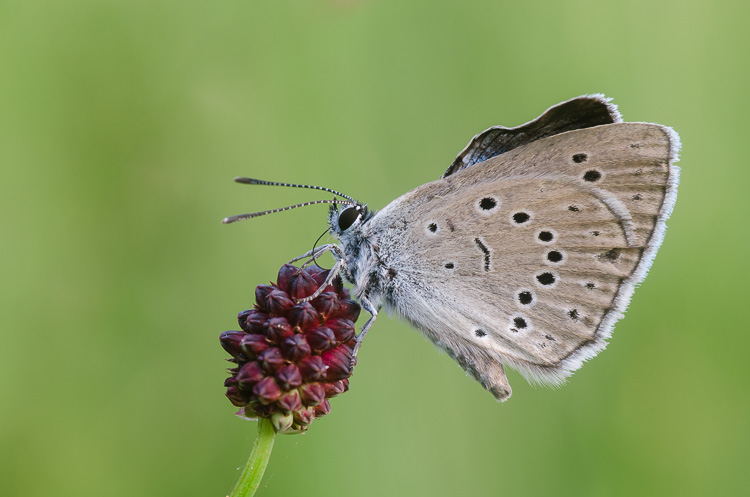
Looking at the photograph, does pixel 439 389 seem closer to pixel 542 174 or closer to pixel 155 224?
pixel 542 174

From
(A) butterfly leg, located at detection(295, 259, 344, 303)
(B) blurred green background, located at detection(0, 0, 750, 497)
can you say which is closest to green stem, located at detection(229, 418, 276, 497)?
(A) butterfly leg, located at detection(295, 259, 344, 303)

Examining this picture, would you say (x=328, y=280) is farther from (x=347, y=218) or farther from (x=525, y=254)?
(x=525, y=254)

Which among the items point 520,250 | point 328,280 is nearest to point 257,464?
point 328,280

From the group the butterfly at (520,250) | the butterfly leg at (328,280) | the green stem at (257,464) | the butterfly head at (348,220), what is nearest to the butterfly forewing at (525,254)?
the butterfly at (520,250)

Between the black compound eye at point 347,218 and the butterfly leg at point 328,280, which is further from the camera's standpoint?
the black compound eye at point 347,218

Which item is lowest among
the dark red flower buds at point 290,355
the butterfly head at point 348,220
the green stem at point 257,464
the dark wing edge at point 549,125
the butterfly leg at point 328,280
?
the green stem at point 257,464

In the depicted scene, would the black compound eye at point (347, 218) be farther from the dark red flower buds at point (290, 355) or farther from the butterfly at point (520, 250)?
the dark red flower buds at point (290, 355)
